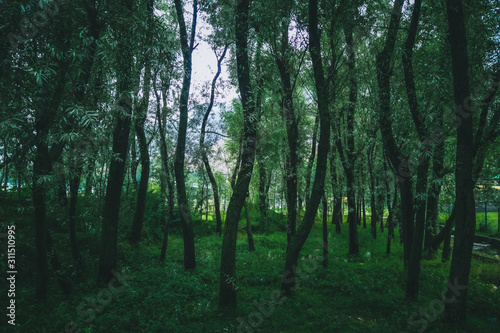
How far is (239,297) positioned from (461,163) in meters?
7.40

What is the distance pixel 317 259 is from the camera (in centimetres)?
1280

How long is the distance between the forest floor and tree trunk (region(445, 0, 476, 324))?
3.76 feet

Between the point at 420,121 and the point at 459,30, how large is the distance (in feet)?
8.25

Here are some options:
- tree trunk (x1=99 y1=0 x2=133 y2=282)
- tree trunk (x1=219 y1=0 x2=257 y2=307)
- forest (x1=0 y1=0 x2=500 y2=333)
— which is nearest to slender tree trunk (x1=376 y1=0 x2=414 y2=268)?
forest (x1=0 y1=0 x2=500 y2=333)

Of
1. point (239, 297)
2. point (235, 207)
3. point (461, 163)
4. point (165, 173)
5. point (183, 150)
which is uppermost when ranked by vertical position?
point (183, 150)

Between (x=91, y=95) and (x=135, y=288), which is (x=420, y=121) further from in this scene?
(x=135, y=288)

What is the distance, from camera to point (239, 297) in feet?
27.9

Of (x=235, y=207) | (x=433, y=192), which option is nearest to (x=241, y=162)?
(x=235, y=207)

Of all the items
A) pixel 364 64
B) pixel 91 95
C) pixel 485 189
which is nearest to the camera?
pixel 91 95

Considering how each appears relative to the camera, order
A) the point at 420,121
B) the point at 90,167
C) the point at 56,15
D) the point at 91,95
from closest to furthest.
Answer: the point at 56,15 → the point at 91,95 → the point at 90,167 → the point at 420,121

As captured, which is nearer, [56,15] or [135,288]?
[56,15]

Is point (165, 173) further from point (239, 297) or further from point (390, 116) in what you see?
point (390, 116)

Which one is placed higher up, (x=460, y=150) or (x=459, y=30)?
(x=459, y=30)

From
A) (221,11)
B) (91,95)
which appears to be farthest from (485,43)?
(91,95)
